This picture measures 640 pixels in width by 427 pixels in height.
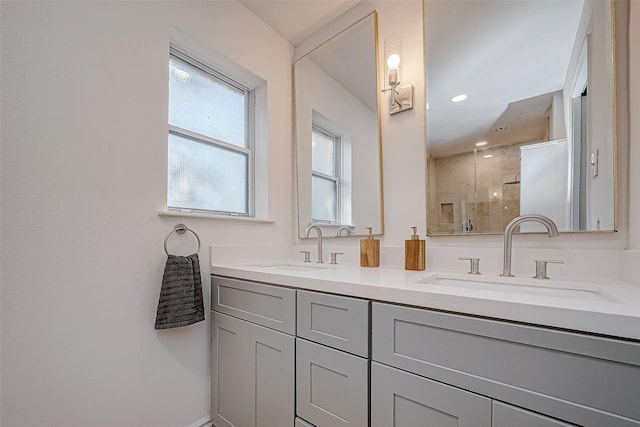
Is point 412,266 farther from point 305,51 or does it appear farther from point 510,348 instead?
point 305,51

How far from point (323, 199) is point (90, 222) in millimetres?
1233

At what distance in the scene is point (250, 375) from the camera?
128cm

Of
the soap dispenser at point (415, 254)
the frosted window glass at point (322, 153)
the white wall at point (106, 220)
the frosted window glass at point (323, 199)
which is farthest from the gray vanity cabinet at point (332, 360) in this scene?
the frosted window glass at point (322, 153)

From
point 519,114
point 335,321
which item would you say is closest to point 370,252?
point 335,321

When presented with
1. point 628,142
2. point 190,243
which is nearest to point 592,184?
point 628,142

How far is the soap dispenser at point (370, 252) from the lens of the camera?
1.53 m

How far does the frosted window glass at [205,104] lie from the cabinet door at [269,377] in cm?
118

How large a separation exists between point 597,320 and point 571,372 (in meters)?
0.13

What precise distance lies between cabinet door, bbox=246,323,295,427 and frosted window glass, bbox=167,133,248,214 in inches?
31.4

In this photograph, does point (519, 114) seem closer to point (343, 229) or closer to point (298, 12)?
point (343, 229)

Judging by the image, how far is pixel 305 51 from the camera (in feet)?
6.77

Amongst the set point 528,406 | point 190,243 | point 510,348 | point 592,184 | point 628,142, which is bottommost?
point 528,406

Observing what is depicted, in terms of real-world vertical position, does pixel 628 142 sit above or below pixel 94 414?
above

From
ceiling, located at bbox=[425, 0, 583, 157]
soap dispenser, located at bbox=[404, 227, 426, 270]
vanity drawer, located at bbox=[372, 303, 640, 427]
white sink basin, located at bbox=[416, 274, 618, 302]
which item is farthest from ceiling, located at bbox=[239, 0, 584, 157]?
vanity drawer, located at bbox=[372, 303, 640, 427]
